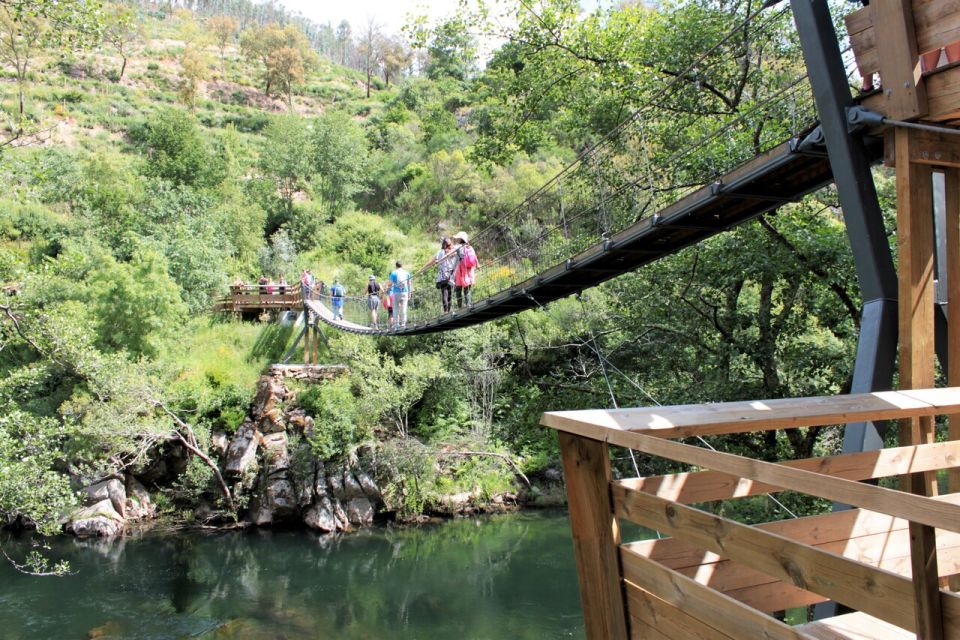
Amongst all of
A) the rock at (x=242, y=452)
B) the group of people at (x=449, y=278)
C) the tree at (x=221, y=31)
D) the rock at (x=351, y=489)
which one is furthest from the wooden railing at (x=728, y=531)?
the tree at (x=221, y=31)

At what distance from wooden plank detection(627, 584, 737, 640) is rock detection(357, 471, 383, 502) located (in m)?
10.8

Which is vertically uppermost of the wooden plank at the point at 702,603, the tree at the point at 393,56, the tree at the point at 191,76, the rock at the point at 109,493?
the tree at the point at 393,56

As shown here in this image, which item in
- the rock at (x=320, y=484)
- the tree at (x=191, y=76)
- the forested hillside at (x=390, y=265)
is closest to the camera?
the forested hillside at (x=390, y=265)

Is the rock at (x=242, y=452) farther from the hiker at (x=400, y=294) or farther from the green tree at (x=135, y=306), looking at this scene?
the hiker at (x=400, y=294)

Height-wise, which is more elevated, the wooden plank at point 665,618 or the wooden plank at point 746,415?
the wooden plank at point 746,415

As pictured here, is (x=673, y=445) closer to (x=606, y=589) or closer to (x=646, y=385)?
(x=606, y=589)

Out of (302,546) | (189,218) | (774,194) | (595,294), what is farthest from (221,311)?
(774,194)

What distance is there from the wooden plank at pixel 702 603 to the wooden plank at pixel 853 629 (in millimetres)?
66

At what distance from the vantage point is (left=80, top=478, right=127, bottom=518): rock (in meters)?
11.6

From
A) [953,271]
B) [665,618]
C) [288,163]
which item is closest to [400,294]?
[953,271]

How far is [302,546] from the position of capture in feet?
35.4

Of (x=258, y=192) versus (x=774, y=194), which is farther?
(x=258, y=192)

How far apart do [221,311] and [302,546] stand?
7.19 m

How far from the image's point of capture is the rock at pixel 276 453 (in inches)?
473
